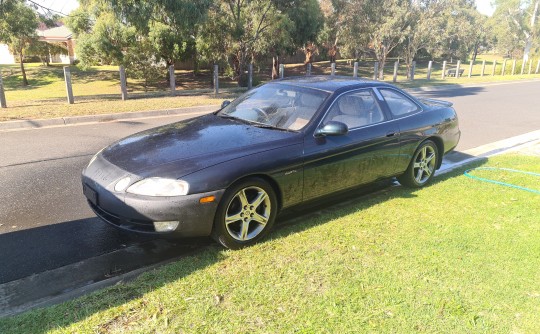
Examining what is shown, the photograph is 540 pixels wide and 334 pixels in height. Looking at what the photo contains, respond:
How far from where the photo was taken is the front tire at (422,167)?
5.27m

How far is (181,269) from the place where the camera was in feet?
10.7

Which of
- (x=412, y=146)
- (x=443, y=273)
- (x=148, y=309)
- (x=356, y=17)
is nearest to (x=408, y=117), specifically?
(x=412, y=146)

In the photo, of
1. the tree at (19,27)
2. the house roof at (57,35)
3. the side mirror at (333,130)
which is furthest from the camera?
the house roof at (57,35)

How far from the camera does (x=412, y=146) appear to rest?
5.12 meters

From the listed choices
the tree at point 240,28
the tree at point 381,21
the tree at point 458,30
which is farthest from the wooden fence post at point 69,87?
the tree at point 458,30

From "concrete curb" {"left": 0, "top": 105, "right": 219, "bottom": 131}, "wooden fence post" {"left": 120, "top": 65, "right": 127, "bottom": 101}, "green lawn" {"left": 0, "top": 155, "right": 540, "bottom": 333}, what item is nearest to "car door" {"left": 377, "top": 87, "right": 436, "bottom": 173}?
"green lawn" {"left": 0, "top": 155, "right": 540, "bottom": 333}

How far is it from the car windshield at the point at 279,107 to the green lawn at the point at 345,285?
109 centimetres

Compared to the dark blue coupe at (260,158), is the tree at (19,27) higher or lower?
higher

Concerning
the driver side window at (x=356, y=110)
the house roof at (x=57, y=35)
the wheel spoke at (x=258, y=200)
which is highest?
the house roof at (x=57, y=35)

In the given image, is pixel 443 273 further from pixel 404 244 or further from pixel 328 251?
pixel 328 251

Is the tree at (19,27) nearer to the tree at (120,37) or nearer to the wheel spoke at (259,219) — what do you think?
the tree at (120,37)

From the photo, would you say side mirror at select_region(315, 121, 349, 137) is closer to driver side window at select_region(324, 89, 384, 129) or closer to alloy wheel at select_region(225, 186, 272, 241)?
driver side window at select_region(324, 89, 384, 129)

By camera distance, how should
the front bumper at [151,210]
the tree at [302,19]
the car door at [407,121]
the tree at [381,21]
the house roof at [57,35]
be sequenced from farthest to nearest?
the house roof at [57,35] → the tree at [381,21] → the tree at [302,19] → the car door at [407,121] → the front bumper at [151,210]

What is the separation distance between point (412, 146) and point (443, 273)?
2203 mm
